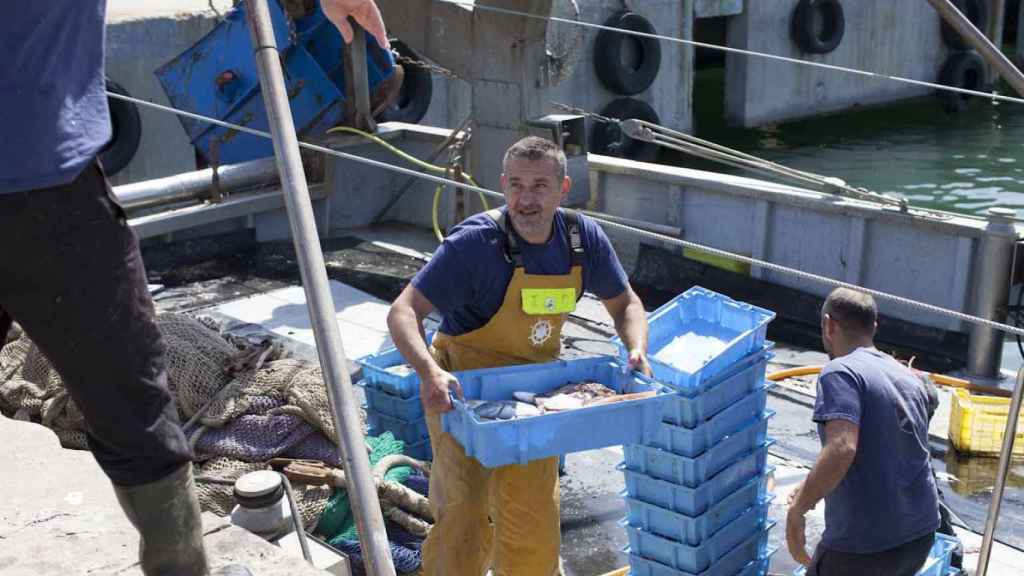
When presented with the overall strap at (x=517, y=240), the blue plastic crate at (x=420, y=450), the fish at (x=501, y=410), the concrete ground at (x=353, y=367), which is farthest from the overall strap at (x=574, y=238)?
the blue plastic crate at (x=420, y=450)

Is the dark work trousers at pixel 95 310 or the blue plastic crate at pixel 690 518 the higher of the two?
the dark work trousers at pixel 95 310

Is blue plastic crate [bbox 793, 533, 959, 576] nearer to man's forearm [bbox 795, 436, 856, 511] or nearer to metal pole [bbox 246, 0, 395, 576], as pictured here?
man's forearm [bbox 795, 436, 856, 511]

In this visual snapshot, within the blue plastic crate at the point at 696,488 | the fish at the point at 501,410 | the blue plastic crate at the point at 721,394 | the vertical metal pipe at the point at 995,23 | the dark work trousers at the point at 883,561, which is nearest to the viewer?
the fish at the point at 501,410

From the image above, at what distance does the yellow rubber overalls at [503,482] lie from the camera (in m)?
4.16

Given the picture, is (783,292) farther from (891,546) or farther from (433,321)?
(891,546)

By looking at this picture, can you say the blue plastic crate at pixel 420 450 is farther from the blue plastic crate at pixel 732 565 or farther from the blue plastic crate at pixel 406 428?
the blue plastic crate at pixel 732 565

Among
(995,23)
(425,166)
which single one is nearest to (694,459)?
(425,166)

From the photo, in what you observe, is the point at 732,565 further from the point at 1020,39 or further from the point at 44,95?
the point at 1020,39

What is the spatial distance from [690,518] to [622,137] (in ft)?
46.0

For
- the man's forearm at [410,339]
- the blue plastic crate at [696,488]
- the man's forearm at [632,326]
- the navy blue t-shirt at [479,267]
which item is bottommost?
the blue plastic crate at [696,488]

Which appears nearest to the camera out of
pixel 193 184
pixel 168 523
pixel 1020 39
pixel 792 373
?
pixel 168 523

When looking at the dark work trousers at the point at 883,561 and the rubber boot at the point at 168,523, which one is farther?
the dark work trousers at the point at 883,561

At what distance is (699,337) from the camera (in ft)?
16.9

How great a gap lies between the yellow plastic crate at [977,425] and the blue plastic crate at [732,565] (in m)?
2.35
